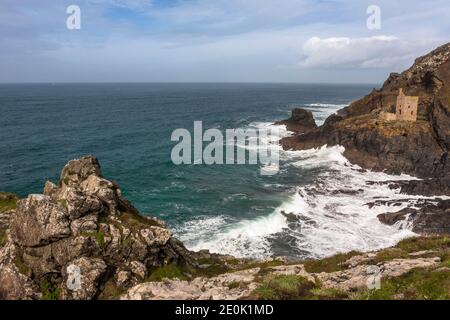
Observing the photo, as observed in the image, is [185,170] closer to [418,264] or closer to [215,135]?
[215,135]

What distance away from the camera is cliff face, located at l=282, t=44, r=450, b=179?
60969mm

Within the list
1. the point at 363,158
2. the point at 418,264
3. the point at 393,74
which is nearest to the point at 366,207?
the point at 363,158

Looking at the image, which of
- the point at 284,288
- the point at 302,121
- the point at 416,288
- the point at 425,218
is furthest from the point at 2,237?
the point at 302,121

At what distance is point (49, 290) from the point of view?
672 inches

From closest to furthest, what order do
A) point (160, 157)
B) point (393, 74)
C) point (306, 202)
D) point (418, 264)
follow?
point (418, 264), point (306, 202), point (160, 157), point (393, 74)

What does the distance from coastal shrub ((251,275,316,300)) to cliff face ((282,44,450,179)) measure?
49714 mm

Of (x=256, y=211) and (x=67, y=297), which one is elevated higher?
(x=67, y=297)

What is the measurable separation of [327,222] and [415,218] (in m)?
9.60

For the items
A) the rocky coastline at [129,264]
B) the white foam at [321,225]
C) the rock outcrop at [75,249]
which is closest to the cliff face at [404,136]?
the white foam at [321,225]

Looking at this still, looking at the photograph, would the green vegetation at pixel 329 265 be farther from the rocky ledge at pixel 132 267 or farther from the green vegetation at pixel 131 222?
the green vegetation at pixel 131 222

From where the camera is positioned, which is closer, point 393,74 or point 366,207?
point 366,207

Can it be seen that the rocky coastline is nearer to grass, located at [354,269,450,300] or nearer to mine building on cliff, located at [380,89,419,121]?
grass, located at [354,269,450,300]

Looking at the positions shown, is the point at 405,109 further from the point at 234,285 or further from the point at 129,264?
the point at 129,264

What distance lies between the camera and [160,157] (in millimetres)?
75000
